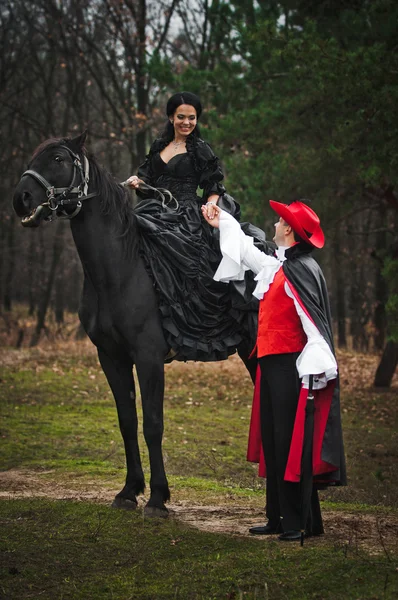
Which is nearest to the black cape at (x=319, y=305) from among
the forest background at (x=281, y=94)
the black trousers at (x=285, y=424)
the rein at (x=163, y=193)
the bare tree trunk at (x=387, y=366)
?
the black trousers at (x=285, y=424)

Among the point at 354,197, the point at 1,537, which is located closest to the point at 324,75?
the point at 354,197

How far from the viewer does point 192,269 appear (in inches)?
240

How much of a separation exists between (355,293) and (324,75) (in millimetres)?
11530

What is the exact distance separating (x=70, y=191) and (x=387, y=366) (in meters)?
10.9

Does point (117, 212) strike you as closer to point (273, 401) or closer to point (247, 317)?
point (247, 317)

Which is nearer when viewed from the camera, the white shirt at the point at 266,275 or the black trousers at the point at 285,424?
the white shirt at the point at 266,275

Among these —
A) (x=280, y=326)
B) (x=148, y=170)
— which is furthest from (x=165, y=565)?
(x=148, y=170)

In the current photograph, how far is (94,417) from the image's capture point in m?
11.9

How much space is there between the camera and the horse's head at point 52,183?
18.2 ft

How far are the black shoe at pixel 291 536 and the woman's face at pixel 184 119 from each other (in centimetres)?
325

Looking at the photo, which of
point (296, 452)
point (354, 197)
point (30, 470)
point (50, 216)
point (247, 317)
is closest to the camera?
point (296, 452)

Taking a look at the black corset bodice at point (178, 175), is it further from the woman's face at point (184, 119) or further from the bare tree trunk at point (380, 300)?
the bare tree trunk at point (380, 300)

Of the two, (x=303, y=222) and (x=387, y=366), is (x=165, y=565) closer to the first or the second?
(x=303, y=222)

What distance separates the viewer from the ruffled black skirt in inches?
235
